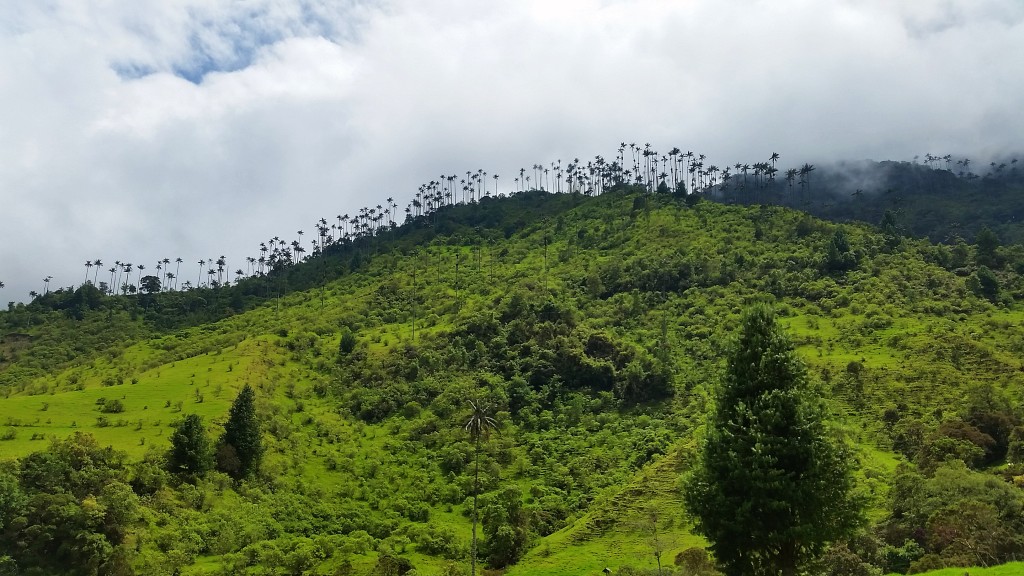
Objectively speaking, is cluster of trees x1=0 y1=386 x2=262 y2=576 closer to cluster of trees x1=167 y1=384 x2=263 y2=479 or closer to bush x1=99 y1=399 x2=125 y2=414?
cluster of trees x1=167 y1=384 x2=263 y2=479

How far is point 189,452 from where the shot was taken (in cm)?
7750

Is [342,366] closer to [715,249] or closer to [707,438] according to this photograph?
[715,249]

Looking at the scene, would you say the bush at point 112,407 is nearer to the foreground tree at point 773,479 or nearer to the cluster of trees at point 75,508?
the cluster of trees at point 75,508

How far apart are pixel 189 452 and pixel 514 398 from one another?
52.9 m

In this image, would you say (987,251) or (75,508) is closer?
(75,508)

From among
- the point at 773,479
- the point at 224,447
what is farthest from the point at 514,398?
the point at 773,479

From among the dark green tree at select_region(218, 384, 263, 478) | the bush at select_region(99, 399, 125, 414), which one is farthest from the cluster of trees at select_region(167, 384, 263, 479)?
the bush at select_region(99, 399, 125, 414)

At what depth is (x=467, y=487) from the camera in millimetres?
90875

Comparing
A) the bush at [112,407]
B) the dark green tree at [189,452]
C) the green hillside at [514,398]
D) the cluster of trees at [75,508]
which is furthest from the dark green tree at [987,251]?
the bush at [112,407]

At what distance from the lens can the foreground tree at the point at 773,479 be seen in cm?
2778

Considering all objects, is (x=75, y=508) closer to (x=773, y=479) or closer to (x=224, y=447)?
(x=224, y=447)

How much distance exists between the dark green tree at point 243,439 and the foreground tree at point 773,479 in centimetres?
6784

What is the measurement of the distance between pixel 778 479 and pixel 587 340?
98394 mm

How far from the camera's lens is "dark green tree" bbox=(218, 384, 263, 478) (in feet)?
274
